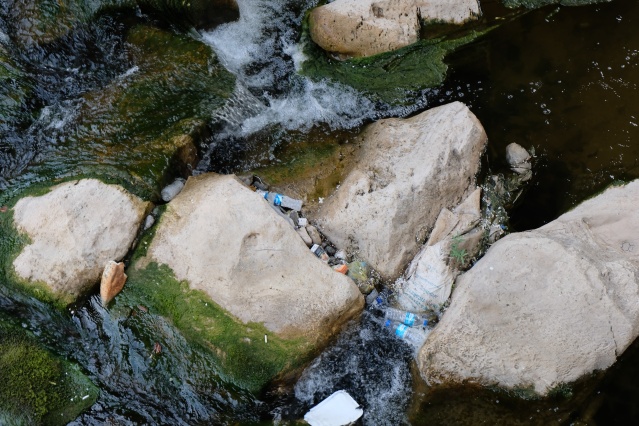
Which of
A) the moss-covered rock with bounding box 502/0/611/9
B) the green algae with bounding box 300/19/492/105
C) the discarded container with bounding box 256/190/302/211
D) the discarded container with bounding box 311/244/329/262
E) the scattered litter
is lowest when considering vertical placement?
the discarded container with bounding box 311/244/329/262

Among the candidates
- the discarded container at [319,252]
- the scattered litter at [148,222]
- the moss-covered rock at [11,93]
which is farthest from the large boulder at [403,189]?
the moss-covered rock at [11,93]

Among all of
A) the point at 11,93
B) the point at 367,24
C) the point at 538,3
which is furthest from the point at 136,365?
the point at 538,3

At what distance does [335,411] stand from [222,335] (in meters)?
1.08

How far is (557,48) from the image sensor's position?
642cm

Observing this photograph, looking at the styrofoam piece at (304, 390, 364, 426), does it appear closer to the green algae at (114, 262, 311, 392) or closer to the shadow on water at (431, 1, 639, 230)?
the green algae at (114, 262, 311, 392)

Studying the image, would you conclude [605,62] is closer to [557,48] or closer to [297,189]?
[557,48]

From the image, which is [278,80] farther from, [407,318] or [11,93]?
[407,318]

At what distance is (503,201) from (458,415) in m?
2.14

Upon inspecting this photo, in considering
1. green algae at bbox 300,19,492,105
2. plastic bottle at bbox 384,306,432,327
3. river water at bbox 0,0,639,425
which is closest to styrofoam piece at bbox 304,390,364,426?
river water at bbox 0,0,639,425

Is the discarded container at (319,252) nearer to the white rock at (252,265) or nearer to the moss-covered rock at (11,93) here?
the white rock at (252,265)

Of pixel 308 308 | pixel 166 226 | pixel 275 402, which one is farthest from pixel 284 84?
pixel 275 402

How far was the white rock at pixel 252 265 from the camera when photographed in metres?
4.33

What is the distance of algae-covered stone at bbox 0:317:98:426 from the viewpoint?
3951 mm

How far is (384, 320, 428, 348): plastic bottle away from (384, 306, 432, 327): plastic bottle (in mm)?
47
